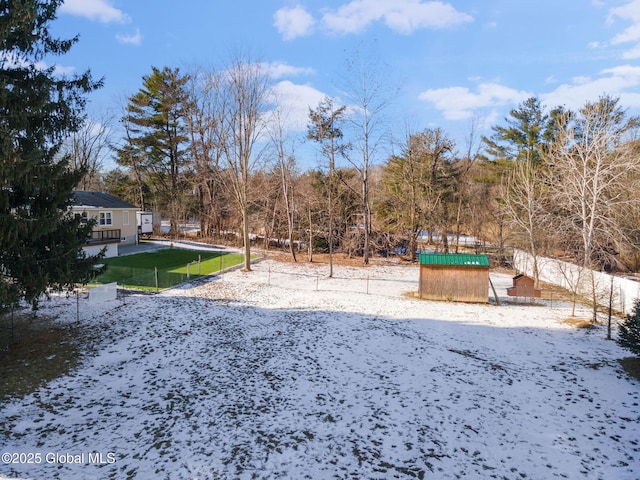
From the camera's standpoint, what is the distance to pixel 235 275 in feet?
67.3

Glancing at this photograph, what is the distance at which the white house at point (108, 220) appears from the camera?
77.4 feet

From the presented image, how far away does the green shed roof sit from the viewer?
16.5 metres

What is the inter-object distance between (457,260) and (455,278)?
0.92 m

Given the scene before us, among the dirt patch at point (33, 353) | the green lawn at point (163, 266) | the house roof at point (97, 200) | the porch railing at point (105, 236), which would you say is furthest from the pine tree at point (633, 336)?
the house roof at point (97, 200)

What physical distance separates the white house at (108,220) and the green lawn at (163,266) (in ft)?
4.72

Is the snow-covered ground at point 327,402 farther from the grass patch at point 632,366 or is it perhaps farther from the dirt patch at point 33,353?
the dirt patch at point 33,353

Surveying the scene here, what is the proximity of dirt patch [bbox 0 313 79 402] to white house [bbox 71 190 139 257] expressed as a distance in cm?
1313

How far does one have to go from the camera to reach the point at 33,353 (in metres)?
9.19

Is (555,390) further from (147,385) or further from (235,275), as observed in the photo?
(235,275)

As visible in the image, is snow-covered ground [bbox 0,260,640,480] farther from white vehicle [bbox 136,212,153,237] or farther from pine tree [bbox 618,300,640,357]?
white vehicle [bbox 136,212,153,237]

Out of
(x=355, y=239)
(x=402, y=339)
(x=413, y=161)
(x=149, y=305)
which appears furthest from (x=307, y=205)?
(x=402, y=339)

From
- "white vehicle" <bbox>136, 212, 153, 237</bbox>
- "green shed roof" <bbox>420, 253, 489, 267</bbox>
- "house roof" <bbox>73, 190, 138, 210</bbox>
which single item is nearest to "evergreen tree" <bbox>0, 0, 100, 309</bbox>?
"green shed roof" <bbox>420, 253, 489, 267</bbox>

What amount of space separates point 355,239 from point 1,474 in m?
26.3

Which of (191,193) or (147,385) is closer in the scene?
(147,385)
